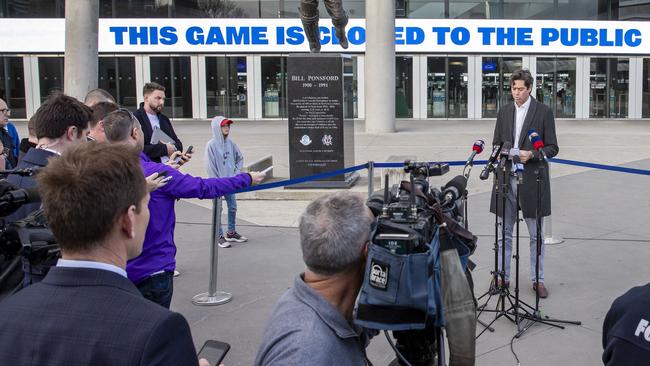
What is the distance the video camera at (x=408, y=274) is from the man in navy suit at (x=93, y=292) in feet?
2.03

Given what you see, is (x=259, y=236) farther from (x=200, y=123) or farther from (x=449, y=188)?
(x=200, y=123)

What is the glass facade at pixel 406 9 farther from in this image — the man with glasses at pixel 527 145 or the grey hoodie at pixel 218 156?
the man with glasses at pixel 527 145

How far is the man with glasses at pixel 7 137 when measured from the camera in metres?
6.41

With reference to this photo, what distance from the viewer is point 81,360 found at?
155cm

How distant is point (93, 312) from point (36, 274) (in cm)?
173

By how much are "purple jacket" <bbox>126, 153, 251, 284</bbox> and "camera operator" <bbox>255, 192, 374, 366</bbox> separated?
67.9 inches

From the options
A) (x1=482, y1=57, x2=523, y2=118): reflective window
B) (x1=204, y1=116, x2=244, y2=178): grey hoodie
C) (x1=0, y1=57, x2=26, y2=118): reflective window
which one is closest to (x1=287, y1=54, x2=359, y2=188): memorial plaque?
(x1=204, y1=116, x2=244, y2=178): grey hoodie

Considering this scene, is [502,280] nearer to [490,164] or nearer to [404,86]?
[490,164]

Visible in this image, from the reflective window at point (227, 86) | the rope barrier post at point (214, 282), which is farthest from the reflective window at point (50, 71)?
the rope barrier post at point (214, 282)

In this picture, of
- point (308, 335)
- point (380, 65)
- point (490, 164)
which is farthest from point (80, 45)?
point (308, 335)

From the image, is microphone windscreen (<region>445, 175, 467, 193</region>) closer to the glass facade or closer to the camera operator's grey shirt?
the camera operator's grey shirt

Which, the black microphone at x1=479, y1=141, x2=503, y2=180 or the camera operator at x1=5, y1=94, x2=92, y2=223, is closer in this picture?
the camera operator at x1=5, y1=94, x2=92, y2=223

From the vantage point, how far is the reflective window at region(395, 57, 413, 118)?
94.1ft

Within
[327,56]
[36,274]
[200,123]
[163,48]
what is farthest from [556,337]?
[163,48]
